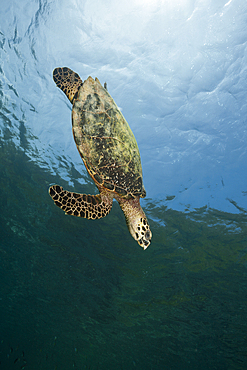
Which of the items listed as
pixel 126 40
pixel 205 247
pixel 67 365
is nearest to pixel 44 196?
pixel 126 40

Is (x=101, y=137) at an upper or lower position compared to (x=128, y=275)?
upper

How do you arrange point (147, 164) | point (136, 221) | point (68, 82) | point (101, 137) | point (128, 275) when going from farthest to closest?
1. point (128, 275)
2. point (147, 164)
3. point (136, 221)
4. point (68, 82)
5. point (101, 137)

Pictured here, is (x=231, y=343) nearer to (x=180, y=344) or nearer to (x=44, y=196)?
(x=180, y=344)

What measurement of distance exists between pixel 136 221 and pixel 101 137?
74.9 inches

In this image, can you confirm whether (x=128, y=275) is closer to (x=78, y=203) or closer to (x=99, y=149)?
(x=78, y=203)

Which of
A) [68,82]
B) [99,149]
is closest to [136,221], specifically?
[99,149]

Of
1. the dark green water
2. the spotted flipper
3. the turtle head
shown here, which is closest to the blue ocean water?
the dark green water

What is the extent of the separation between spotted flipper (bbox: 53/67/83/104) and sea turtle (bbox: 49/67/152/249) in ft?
0.07

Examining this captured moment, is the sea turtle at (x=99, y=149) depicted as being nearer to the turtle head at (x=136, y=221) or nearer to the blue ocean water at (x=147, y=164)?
the turtle head at (x=136, y=221)

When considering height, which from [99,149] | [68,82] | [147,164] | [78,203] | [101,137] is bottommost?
[78,203]

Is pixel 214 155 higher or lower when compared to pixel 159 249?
higher

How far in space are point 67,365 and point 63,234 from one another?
46040mm

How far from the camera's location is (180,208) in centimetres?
1084

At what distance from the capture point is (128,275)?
1627 centimetres
